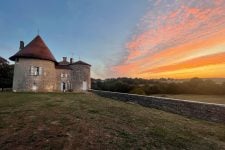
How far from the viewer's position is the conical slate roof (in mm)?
21225

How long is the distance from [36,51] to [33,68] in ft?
7.38

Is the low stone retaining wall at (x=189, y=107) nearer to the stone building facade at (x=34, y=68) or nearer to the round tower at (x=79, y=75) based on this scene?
the stone building facade at (x=34, y=68)

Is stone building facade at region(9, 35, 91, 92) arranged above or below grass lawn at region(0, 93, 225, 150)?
above

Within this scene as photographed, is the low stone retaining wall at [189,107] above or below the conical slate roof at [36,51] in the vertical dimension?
below

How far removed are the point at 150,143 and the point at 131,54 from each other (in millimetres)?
18525

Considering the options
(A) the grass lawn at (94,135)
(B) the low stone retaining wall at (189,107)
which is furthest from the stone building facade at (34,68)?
(A) the grass lawn at (94,135)

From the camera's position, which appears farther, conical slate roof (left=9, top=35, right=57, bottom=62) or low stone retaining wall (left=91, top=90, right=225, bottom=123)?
conical slate roof (left=9, top=35, right=57, bottom=62)

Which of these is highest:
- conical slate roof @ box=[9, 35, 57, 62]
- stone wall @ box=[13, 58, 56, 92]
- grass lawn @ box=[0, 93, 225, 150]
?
conical slate roof @ box=[9, 35, 57, 62]

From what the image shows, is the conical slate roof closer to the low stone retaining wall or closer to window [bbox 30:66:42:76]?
window [bbox 30:66:42:76]

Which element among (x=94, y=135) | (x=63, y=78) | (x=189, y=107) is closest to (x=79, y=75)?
(x=63, y=78)

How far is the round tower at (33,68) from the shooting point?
69.7ft

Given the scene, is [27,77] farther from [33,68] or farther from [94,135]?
[94,135]

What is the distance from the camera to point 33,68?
21.6 metres

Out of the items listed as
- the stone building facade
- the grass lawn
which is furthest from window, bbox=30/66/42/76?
the grass lawn
